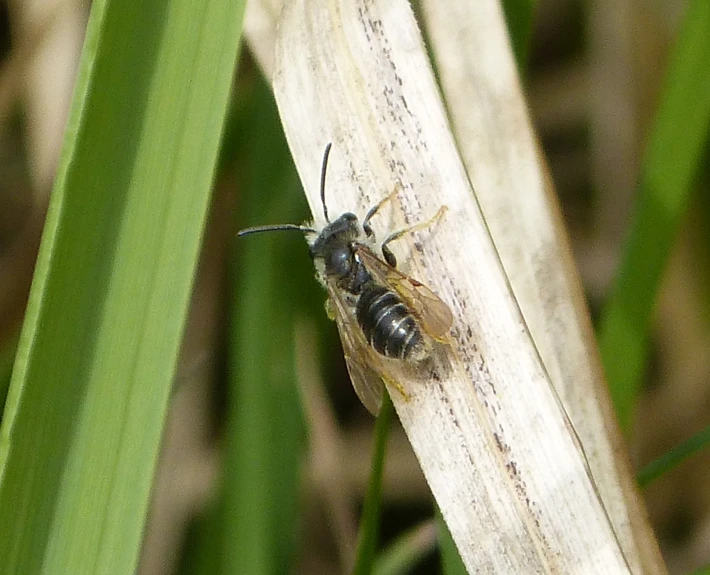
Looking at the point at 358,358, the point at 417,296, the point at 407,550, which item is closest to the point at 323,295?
the point at 358,358

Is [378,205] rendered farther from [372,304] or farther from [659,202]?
[659,202]

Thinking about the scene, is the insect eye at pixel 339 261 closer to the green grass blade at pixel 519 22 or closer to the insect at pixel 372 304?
the insect at pixel 372 304

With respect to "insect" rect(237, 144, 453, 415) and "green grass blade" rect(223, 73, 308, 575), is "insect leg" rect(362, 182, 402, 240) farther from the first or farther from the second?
"green grass blade" rect(223, 73, 308, 575)

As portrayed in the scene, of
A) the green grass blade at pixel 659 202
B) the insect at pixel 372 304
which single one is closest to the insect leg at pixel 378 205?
the insect at pixel 372 304

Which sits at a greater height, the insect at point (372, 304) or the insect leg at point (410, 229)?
the insect leg at point (410, 229)

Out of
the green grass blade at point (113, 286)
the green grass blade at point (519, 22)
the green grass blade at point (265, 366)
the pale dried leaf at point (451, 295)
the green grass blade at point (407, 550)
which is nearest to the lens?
the green grass blade at point (113, 286)
